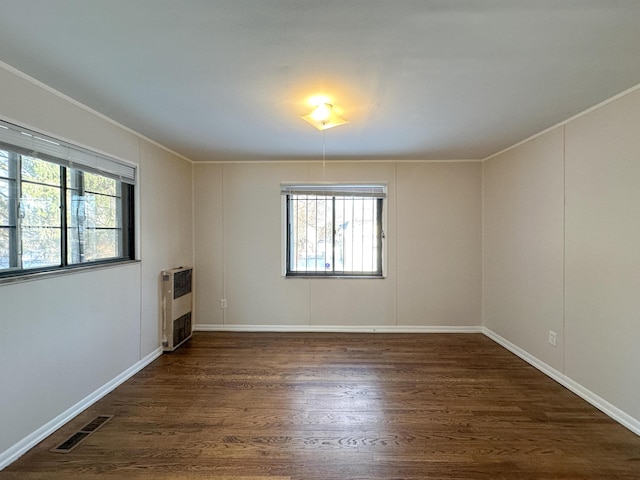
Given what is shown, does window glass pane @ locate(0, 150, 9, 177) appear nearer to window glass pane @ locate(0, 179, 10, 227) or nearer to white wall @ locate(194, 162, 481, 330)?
window glass pane @ locate(0, 179, 10, 227)

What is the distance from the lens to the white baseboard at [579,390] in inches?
88.0

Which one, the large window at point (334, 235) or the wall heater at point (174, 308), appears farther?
the large window at point (334, 235)

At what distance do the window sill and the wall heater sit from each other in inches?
28.7

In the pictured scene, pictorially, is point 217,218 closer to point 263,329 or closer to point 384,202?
point 263,329

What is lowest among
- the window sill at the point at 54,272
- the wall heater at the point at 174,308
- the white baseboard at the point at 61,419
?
the white baseboard at the point at 61,419

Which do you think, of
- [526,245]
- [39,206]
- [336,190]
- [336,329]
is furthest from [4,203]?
[526,245]

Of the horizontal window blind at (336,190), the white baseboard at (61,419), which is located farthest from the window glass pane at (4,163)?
the horizontal window blind at (336,190)

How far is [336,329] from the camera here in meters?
4.38

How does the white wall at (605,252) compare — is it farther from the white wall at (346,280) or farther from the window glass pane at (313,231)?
the window glass pane at (313,231)

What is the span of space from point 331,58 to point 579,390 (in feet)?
10.3

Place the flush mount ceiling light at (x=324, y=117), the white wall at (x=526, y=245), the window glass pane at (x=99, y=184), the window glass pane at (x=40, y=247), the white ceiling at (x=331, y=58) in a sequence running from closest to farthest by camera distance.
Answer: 1. the white ceiling at (x=331, y=58)
2. the window glass pane at (x=40, y=247)
3. the flush mount ceiling light at (x=324, y=117)
4. the window glass pane at (x=99, y=184)
5. the white wall at (x=526, y=245)

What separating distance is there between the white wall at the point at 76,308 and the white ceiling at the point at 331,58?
0.70 feet

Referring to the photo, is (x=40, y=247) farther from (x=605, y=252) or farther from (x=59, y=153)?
(x=605, y=252)

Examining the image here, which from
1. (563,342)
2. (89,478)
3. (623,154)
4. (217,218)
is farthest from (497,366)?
(217,218)
